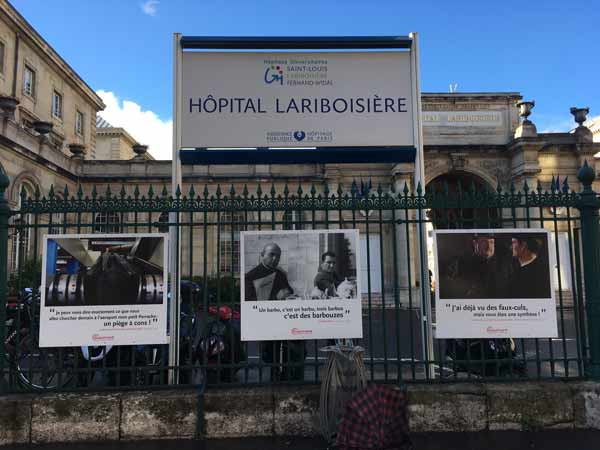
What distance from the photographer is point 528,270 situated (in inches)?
195

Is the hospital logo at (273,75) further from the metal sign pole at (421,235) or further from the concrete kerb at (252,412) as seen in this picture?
the concrete kerb at (252,412)

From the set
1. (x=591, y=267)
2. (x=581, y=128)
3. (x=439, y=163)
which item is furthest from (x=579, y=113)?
(x=591, y=267)

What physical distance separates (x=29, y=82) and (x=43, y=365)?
1153 inches

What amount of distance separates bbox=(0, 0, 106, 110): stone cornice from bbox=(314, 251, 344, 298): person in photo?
2850 centimetres

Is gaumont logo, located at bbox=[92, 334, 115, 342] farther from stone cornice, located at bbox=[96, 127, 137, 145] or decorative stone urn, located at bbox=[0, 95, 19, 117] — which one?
stone cornice, located at bbox=[96, 127, 137, 145]

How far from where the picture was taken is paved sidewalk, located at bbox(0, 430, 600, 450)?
169 inches

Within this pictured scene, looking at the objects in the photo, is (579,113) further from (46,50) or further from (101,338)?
(46,50)

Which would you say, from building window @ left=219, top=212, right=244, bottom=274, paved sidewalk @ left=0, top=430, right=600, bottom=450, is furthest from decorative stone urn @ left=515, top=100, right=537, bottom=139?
paved sidewalk @ left=0, top=430, right=600, bottom=450

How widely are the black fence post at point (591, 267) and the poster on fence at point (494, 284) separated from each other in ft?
1.34

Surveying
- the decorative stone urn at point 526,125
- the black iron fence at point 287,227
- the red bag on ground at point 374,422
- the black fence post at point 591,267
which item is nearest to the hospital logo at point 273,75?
the black iron fence at point 287,227

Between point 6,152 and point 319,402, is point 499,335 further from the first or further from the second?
point 6,152

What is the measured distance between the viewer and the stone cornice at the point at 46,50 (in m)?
25.2

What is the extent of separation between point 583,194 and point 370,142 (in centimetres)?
254

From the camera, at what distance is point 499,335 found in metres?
4.82
